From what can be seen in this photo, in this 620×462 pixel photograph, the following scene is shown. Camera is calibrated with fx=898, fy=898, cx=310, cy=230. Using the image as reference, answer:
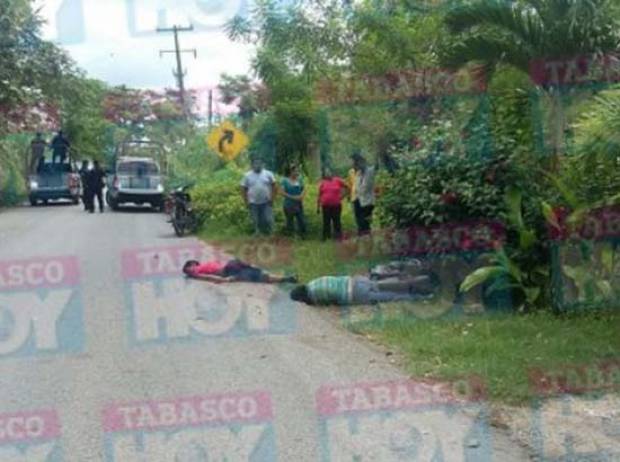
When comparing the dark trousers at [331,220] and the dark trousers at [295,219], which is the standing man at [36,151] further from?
the dark trousers at [331,220]

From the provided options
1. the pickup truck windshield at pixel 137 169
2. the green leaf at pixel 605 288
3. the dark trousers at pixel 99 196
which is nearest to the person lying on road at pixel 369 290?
the green leaf at pixel 605 288

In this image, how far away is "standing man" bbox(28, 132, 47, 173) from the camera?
1359 inches

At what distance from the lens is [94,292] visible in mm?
11781

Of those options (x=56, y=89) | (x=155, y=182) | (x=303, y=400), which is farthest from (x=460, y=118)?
(x=56, y=89)

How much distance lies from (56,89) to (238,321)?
26.9 meters

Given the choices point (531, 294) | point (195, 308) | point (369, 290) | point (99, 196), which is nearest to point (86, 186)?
point (99, 196)

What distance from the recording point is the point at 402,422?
6082 millimetres

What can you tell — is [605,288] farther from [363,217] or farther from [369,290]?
[363,217]

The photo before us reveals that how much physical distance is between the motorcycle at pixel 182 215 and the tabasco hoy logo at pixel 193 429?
42.7ft

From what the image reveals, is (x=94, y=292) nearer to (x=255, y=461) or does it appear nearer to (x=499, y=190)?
(x=499, y=190)

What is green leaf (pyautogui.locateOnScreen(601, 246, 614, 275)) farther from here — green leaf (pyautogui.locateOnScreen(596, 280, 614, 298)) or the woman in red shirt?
the woman in red shirt

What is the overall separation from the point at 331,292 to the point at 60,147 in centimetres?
2779

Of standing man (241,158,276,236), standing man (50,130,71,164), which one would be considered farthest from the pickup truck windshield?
standing man (241,158,276,236)

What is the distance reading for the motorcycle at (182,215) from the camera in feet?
64.3
